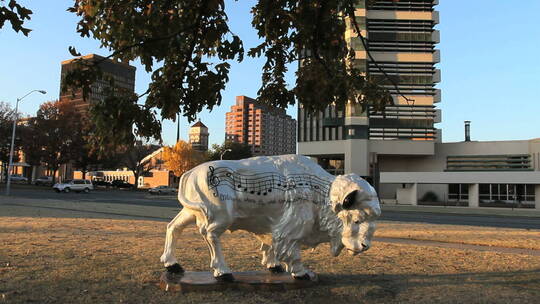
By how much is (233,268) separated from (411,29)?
47329mm

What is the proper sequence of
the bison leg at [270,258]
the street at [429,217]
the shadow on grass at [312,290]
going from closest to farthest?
the shadow on grass at [312,290] < the bison leg at [270,258] < the street at [429,217]

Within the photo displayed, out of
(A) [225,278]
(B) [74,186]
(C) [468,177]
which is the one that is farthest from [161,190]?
(A) [225,278]

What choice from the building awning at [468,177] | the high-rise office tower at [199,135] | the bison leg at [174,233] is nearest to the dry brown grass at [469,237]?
the bison leg at [174,233]

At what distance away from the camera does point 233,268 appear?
21.6ft

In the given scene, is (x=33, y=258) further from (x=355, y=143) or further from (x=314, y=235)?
(x=355, y=143)

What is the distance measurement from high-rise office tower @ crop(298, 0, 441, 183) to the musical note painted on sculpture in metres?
41.7

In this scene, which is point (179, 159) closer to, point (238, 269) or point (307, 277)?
point (238, 269)

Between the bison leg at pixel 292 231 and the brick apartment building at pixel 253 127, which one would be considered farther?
the brick apartment building at pixel 253 127

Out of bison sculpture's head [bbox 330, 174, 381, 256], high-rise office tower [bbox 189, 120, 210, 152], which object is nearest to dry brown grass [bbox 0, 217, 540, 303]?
bison sculpture's head [bbox 330, 174, 381, 256]

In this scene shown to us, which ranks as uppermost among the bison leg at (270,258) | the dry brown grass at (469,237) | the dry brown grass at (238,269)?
the bison leg at (270,258)

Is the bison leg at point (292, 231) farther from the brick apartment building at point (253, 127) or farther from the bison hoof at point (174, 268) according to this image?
the brick apartment building at point (253, 127)

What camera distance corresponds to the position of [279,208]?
16.6ft

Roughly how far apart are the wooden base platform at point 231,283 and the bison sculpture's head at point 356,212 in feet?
2.80

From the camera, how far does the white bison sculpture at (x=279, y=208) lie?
15.9ft
